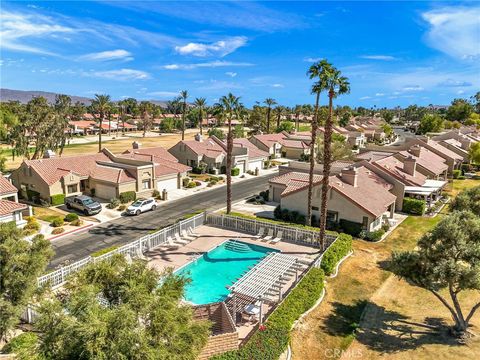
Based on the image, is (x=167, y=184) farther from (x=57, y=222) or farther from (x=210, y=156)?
(x=57, y=222)

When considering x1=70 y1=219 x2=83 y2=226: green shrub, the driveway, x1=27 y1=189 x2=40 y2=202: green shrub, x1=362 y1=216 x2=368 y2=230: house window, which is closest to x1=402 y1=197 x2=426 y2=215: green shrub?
x1=362 y1=216 x2=368 y2=230: house window

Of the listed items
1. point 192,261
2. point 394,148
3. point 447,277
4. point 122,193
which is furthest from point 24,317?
point 394,148

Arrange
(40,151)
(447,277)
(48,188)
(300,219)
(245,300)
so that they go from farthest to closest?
(40,151), (48,188), (300,219), (245,300), (447,277)

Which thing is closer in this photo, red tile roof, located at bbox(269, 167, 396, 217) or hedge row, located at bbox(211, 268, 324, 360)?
hedge row, located at bbox(211, 268, 324, 360)

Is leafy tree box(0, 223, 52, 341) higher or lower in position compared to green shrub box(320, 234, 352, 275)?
higher

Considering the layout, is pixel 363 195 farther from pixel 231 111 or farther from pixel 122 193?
pixel 122 193

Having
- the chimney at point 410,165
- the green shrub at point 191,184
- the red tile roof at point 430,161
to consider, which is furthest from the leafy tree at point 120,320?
the red tile roof at point 430,161

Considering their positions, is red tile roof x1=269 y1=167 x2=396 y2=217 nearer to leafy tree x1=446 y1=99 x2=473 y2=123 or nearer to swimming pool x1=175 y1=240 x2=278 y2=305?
swimming pool x1=175 y1=240 x2=278 y2=305
